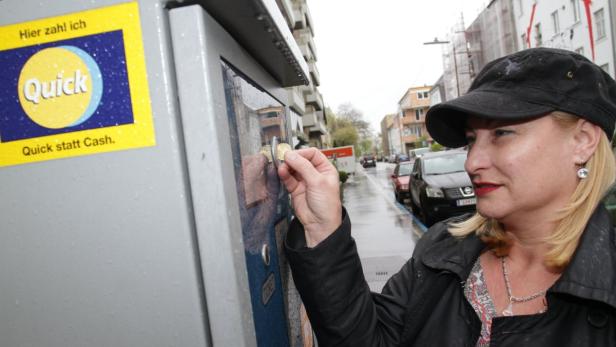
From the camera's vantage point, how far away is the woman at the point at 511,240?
1182 millimetres

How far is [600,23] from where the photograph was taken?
18141 mm

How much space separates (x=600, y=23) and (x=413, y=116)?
49.0m

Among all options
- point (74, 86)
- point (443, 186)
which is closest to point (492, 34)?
point (443, 186)

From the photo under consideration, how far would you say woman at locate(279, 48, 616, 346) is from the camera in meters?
1.18

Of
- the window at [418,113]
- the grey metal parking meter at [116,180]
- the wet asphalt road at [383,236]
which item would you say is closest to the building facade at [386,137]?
the window at [418,113]

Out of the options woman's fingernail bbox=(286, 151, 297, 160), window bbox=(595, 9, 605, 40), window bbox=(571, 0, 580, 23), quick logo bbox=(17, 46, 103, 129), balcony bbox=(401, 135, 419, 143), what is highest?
window bbox=(571, 0, 580, 23)

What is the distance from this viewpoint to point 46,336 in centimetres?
94

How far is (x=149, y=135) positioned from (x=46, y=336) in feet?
1.75

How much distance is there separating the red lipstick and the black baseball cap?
26 cm

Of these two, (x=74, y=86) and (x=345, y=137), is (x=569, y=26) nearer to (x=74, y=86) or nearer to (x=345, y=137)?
(x=74, y=86)

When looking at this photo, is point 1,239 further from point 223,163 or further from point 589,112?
point 589,112

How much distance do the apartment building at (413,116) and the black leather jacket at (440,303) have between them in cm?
6668

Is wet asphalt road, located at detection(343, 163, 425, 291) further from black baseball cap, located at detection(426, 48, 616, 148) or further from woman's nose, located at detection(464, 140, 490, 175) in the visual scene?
black baseball cap, located at detection(426, 48, 616, 148)

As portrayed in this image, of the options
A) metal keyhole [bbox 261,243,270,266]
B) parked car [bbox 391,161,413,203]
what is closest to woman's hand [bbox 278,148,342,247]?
metal keyhole [bbox 261,243,270,266]
